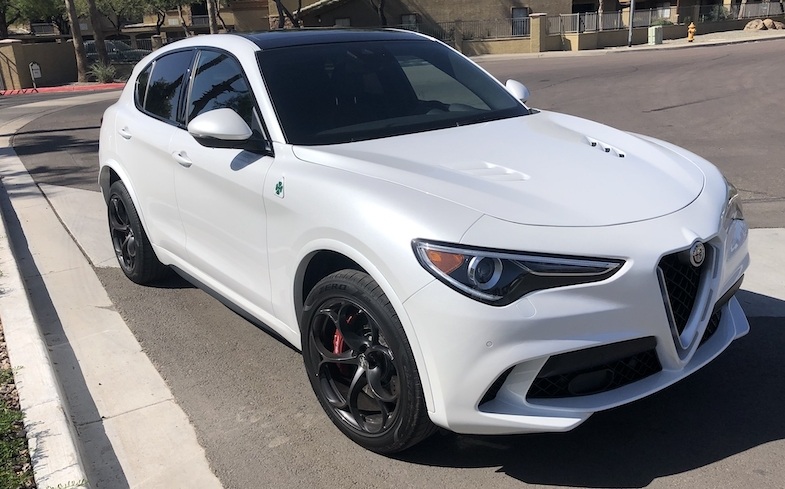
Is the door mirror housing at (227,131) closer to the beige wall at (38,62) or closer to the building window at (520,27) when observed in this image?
the beige wall at (38,62)

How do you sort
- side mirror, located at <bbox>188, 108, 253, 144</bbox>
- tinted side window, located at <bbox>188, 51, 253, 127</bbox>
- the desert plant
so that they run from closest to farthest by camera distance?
side mirror, located at <bbox>188, 108, 253, 144</bbox> < tinted side window, located at <bbox>188, 51, 253, 127</bbox> < the desert plant

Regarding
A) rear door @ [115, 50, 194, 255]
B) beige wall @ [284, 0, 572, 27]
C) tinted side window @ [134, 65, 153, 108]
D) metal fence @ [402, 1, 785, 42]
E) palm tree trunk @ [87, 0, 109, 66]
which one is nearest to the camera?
rear door @ [115, 50, 194, 255]

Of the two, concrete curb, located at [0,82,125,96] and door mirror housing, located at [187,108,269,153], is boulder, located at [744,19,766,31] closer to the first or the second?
concrete curb, located at [0,82,125,96]

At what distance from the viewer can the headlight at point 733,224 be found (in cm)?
313

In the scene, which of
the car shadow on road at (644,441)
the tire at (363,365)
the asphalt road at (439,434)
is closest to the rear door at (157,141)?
the asphalt road at (439,434)

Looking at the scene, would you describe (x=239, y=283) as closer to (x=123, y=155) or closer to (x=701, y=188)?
(x=123, y=155)

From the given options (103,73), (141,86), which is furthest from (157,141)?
(103,73)

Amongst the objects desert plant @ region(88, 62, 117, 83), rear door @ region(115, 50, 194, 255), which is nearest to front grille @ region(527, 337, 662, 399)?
rear door @ region(115, 50, 194, 255)

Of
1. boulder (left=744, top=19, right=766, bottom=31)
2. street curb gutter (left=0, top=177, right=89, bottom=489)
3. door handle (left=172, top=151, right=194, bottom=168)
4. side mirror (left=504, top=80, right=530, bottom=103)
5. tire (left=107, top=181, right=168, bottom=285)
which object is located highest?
side mirror (left=504, top=80, right=530, bottom=103)

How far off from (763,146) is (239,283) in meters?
7.78

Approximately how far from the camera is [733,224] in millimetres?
3266

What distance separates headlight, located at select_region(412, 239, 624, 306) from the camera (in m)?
2.61

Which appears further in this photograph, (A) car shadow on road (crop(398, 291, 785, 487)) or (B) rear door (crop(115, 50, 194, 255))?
(B) rear door (crop(115, 50, 194, 255))

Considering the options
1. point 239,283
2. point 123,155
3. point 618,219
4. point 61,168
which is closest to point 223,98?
point 239,283
